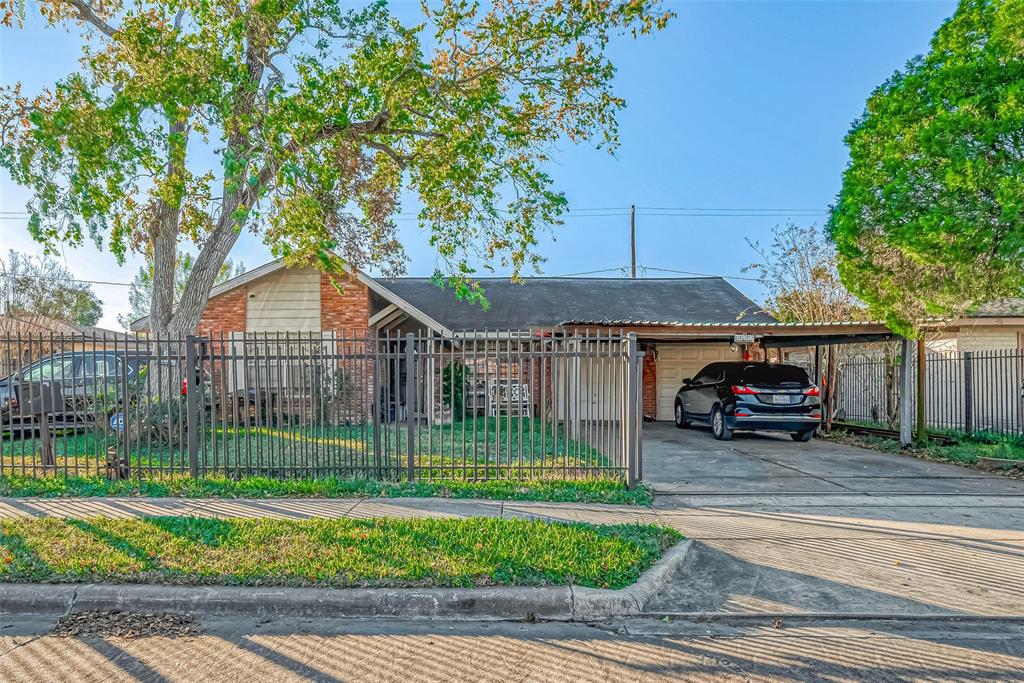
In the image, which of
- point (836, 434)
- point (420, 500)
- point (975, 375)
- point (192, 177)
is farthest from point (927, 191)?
point (192, 177)

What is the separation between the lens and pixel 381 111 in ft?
36.9

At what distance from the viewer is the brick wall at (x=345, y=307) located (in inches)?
592

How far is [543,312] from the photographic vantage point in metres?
17.0

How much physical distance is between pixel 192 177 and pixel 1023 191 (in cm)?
1233

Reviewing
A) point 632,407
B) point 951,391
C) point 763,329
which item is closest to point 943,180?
point 763,329

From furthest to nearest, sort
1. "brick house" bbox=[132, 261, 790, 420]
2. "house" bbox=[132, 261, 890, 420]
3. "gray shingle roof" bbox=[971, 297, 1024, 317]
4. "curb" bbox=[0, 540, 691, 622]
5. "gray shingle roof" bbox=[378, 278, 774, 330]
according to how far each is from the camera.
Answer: "gray shingle roof" bbox=[378, 278, 774, 330] < "gray shingle roof" bbox=[971, 297, 1024, 317] < "brick house" bbox=[132, 261, 790, 420] < "house" bbox=[132, 261, 890, 420] < "curb" bbox=[0, 540, 691, 622]

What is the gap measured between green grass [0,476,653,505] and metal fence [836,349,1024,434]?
8218 millimetres

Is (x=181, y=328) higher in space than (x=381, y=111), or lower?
lower

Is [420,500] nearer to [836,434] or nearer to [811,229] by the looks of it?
[836,434]

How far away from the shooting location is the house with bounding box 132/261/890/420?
13148 millimetres

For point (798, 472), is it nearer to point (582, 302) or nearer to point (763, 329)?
point (763, 329)

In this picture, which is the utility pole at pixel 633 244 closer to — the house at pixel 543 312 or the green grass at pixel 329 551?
the house at pixel 543 312

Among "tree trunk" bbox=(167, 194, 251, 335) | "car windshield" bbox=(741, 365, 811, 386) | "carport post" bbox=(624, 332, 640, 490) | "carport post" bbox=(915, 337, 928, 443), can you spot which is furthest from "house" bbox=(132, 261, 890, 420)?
"carport post" bbox=(624, 332, 640, 490)

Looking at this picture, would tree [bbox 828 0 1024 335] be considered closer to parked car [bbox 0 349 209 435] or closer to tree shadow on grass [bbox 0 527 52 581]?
parked car [bbox 0 349 209 435]
